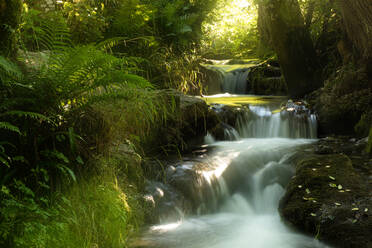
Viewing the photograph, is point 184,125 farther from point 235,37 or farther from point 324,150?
point 235,37

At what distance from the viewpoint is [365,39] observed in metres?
7.11

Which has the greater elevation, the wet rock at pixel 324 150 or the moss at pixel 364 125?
the moss at pixel 364 125

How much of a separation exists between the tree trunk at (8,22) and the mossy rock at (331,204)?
10.5ft

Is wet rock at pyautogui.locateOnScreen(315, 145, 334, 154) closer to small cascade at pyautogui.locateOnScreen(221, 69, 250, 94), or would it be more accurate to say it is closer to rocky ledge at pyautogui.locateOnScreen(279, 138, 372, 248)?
rocky ledge at pyautogui.locateOnScreen(279, 138, 372, 248)

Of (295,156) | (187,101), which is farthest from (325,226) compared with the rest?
(187,101)

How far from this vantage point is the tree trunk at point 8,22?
298 centimetres

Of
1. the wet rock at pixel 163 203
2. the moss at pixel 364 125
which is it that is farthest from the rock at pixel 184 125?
the moss at pixel 364 125

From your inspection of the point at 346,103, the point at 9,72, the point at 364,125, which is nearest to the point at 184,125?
the point at 364,125

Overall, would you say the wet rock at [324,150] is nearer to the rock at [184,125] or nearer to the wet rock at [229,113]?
the rock at [184,125]

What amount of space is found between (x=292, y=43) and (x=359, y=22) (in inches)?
99.1

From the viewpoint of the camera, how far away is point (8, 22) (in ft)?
9.89

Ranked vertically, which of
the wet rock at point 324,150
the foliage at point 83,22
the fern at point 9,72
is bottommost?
the wet rock at point 324,150

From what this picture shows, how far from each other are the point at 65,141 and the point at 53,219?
64 cm

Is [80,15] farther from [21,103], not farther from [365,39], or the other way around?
[365,39]
